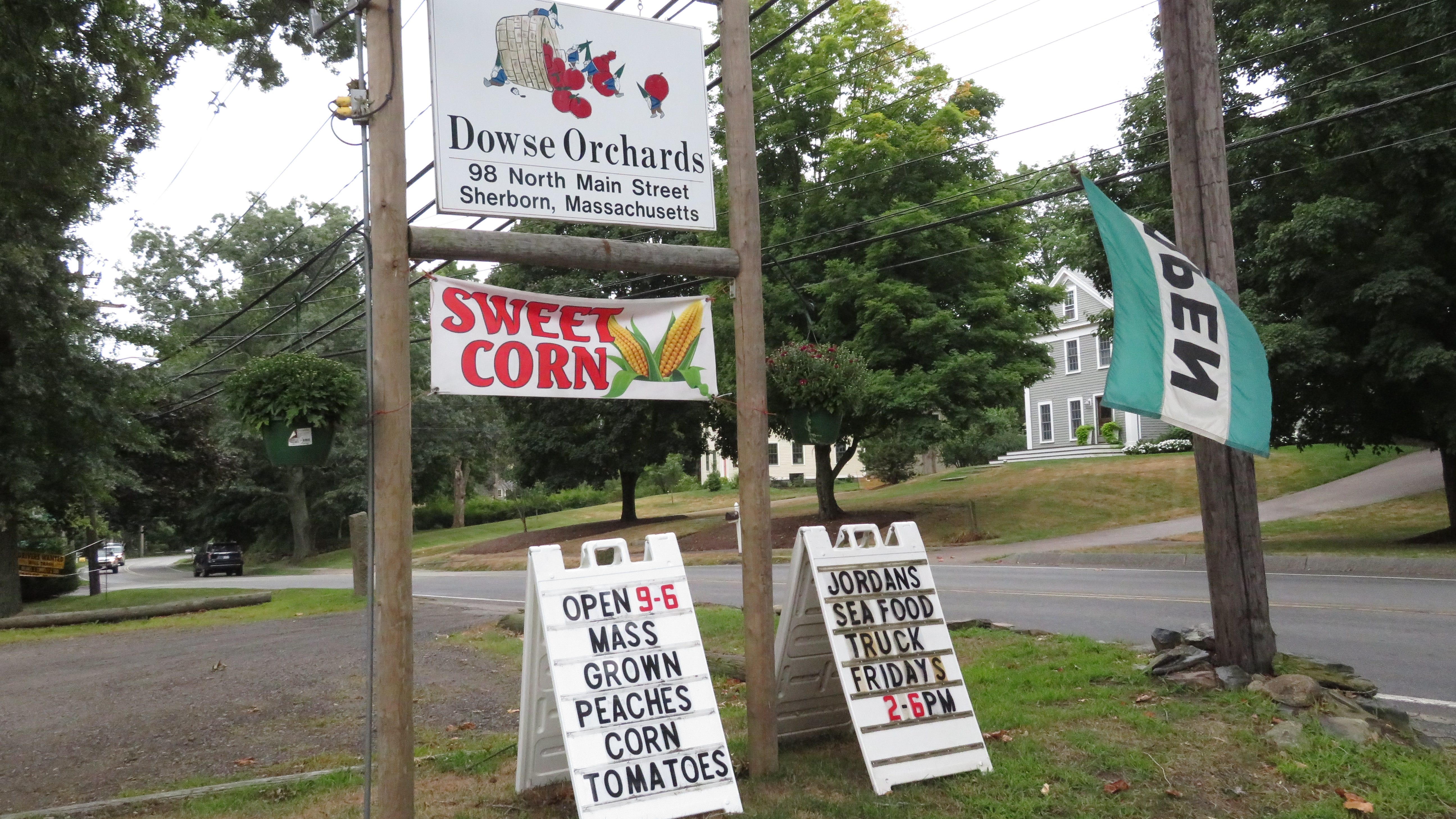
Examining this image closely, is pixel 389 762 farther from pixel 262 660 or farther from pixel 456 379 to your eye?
pixel 262 660

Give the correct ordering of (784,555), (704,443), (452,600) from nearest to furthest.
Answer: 1. (452,600)
2. (784,555)
3. (704,443)

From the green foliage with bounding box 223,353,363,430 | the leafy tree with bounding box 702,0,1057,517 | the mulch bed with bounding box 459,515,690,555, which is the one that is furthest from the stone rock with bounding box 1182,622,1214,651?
the mulch bed with bounding box 459,515,690,555

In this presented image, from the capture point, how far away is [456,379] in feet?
17.3

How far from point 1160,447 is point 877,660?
120ft

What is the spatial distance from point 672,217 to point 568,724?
286 centimetres

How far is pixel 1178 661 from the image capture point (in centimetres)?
753

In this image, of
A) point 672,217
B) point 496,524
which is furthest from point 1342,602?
point 496,524

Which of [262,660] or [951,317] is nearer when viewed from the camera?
[262,660]

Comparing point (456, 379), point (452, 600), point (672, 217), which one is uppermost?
point (672, 217)

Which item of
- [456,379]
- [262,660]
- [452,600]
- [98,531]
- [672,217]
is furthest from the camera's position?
[98,531]

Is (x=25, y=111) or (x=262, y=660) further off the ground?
(x=25, y=111)

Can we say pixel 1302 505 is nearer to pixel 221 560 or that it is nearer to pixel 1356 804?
pixel 1356 804

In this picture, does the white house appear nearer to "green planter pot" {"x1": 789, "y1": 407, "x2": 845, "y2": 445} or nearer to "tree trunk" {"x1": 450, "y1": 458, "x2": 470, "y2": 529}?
"tree trunk" {"x1": 450, "y1": 458, "x2": 470, "y2": 529}

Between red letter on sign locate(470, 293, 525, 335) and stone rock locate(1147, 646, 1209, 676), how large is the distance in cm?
520
